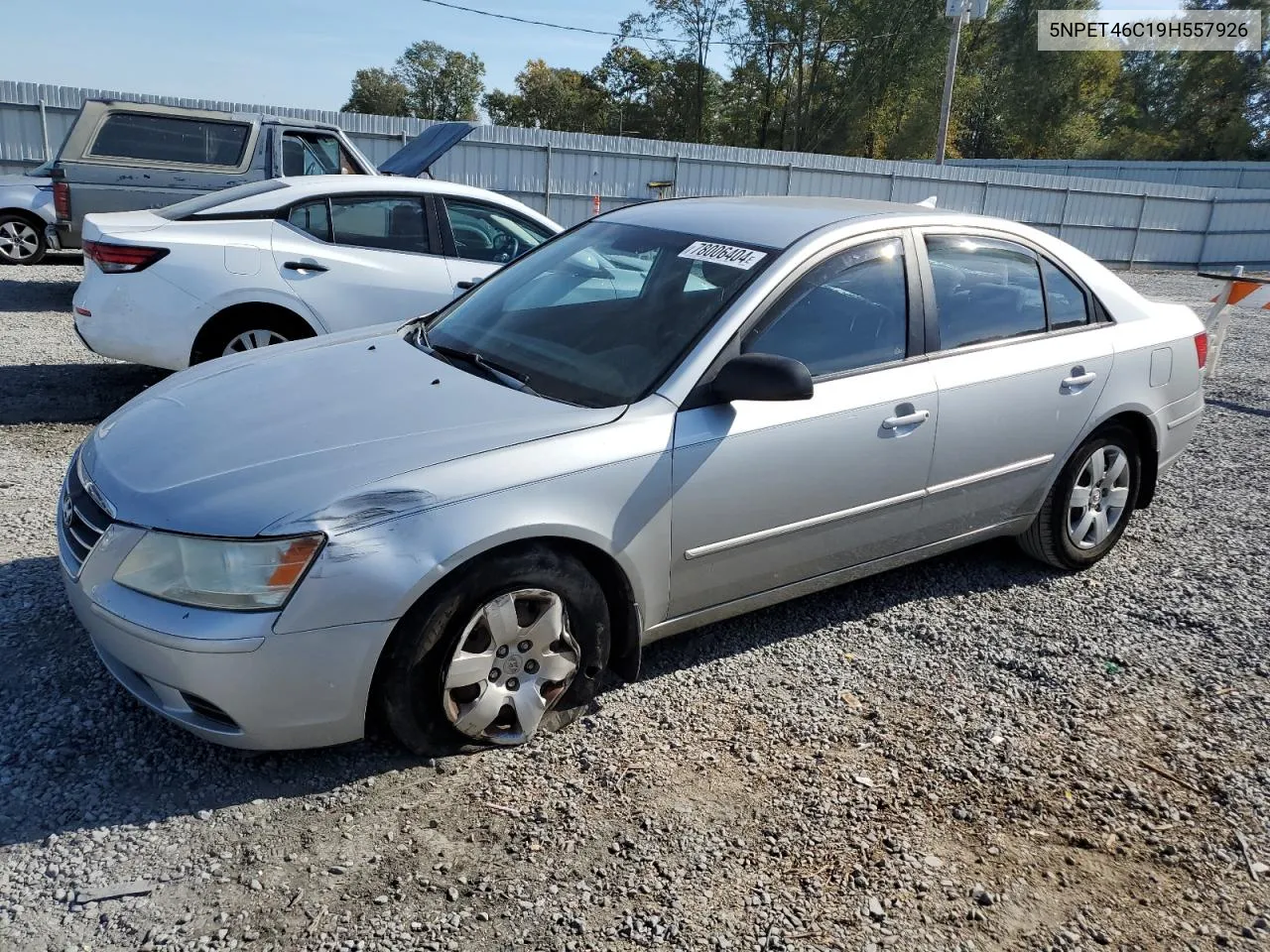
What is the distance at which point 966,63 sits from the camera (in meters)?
56.3

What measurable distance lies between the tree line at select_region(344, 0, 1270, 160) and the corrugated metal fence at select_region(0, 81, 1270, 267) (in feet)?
82.8

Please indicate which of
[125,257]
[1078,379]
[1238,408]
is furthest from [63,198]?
[1238,408]

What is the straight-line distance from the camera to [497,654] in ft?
9.58

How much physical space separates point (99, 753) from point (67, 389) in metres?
4.85

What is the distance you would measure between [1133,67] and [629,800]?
59.4 metres

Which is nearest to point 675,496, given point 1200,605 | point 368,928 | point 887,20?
point 368,928

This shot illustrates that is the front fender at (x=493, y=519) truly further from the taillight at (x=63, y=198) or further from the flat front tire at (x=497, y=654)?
the taillight at (x=63, y=198)

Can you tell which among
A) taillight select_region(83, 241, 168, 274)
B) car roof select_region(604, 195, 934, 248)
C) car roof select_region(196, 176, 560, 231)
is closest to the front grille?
car roof select_region(604, 195, 934, 248)

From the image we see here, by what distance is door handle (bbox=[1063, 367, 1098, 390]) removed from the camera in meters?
4.19

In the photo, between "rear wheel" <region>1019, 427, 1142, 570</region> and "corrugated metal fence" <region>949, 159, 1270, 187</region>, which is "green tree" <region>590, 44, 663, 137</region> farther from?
"rear wheel" <region>1019, 427, 1142, 570</region>

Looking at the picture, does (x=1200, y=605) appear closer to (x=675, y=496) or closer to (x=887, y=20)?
(x=675, y=496)

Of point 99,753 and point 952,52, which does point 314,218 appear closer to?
point 99,753

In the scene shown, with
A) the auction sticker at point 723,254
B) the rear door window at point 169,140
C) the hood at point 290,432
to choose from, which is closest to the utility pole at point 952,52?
the rear door window at point 169,140

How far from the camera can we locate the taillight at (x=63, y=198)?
9.98 meters
